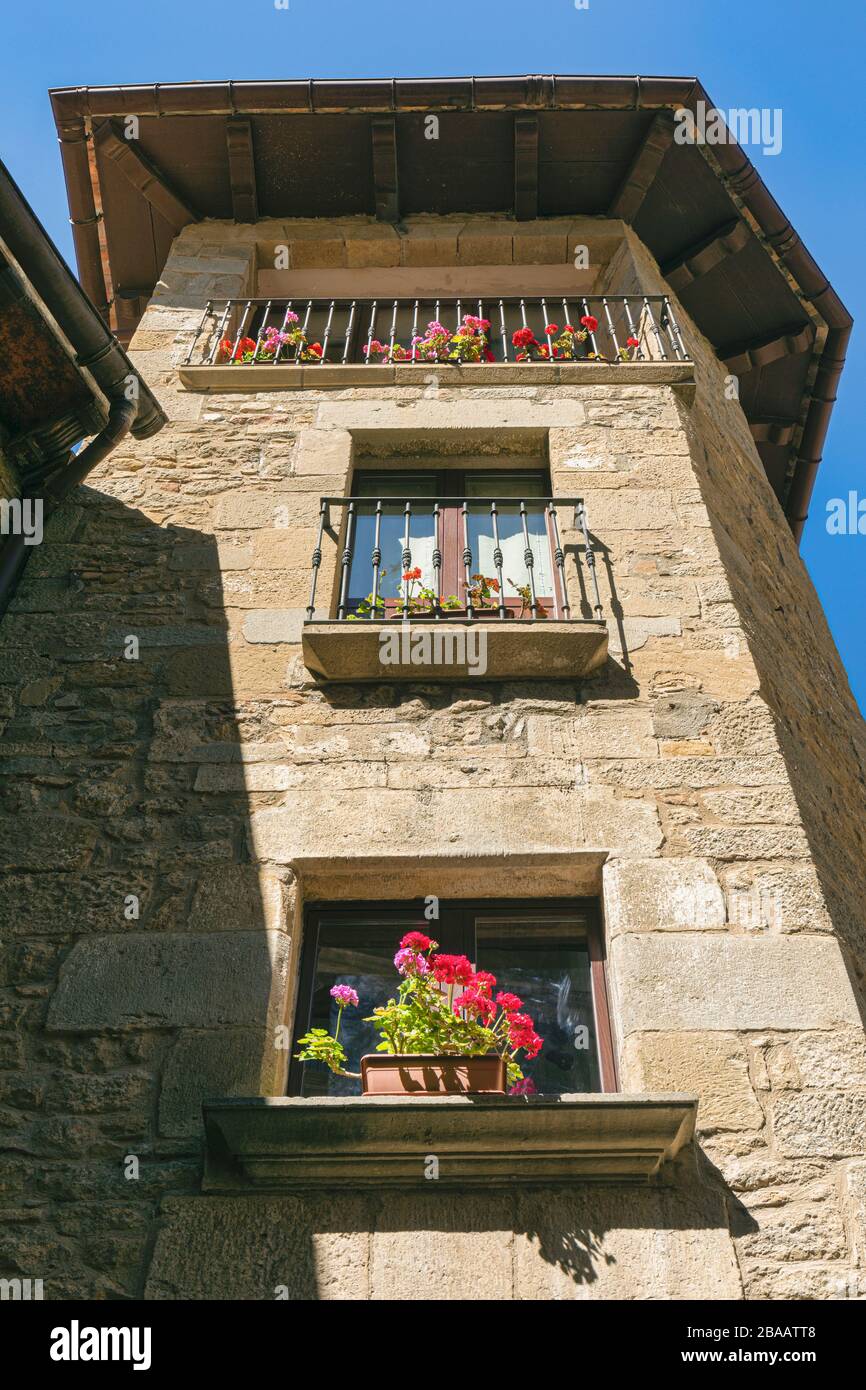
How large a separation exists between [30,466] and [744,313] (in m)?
5.63

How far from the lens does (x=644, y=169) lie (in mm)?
8164

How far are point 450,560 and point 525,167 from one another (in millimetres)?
3732

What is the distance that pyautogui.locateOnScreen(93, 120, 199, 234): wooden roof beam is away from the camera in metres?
8.19

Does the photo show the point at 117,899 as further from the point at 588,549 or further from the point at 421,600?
the point at 588,549

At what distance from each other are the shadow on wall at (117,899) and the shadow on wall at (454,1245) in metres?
0.19

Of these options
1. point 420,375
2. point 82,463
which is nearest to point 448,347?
point 420,375

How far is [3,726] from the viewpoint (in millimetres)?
4801

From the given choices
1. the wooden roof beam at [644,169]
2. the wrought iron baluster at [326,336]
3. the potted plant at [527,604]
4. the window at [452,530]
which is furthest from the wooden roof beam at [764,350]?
the potted plant at [527,604]

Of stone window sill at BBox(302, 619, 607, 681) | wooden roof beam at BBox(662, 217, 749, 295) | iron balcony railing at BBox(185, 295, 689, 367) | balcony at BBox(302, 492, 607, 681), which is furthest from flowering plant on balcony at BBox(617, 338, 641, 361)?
stone window sill at BBox(302, 619, 607, 681)

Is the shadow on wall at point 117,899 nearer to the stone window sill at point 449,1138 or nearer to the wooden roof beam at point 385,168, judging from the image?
the stone window sill at point 449,1138

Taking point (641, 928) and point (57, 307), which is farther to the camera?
point (57, 307)

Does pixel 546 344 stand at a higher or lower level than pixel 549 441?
higher

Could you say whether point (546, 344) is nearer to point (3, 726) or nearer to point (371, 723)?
point (371, 723)

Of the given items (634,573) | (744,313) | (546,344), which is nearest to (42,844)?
(634,573)
